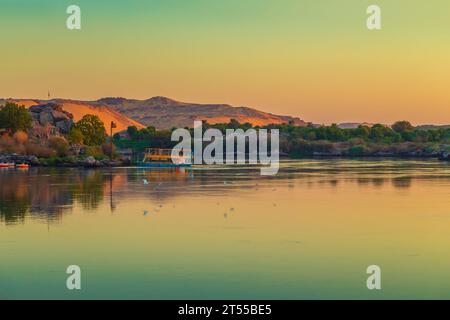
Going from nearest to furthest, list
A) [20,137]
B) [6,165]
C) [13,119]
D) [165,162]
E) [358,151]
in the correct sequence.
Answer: [6,165], [165,162], [20,137], [13,119], [358,151]

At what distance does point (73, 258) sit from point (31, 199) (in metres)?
20.8

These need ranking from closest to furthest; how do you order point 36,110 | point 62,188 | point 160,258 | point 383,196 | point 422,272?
point 422,272
point 160,258
point 383,196
point 62,188
point 36,110

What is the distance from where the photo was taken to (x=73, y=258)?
24.5 m

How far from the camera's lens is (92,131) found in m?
136

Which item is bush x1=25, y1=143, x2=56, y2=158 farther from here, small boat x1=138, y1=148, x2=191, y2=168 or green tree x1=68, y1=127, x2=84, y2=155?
small boat x1=138, y1=148, x2=191, y2=168

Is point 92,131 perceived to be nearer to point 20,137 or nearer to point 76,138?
point 76,138

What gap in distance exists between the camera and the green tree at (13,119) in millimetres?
127562

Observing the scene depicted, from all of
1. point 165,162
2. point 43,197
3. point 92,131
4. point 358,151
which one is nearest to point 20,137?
point 92,131

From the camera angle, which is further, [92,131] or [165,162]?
[92,131]

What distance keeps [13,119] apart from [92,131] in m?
15.4

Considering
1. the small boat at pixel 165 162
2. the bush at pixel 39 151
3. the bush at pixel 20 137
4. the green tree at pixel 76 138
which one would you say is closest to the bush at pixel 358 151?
the small boat at pixel 165 162

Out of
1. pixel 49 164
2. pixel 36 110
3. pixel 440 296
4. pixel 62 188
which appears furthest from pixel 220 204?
pixel 36 110

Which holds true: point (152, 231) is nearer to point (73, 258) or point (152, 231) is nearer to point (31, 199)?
point (73, 258)

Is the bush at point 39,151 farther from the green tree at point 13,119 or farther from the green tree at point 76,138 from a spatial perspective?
the green tree at point 13,119
